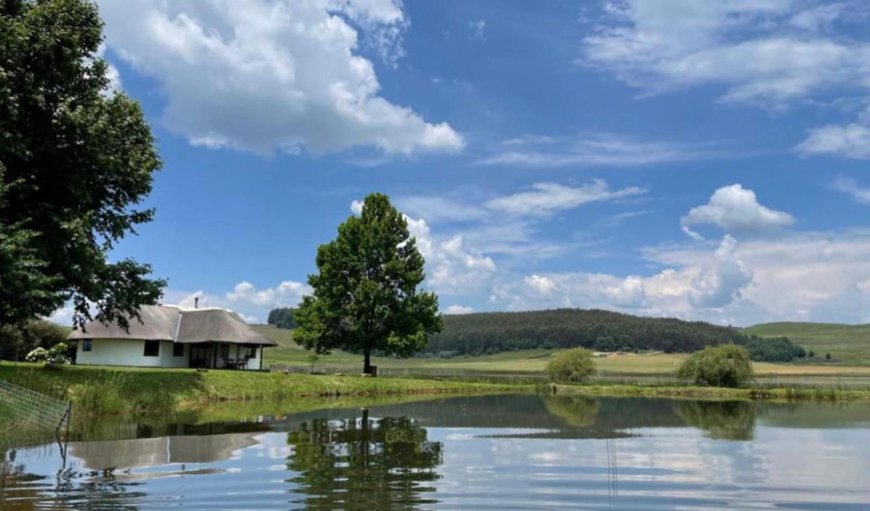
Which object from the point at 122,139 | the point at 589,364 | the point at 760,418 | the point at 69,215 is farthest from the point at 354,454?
the point at 589,364

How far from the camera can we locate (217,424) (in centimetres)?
2286

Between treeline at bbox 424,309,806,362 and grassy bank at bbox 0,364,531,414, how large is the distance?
10668 centimetres

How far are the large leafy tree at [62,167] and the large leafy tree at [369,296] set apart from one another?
26.1 m

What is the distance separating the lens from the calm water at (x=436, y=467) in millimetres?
10789

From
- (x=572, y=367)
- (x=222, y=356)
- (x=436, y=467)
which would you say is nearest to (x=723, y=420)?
(x=436, y=467)

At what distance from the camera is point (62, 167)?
86.0 feet

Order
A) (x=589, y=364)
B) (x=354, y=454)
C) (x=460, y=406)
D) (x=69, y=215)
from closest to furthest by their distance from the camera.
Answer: (x=354, y=454) → (x=69, y=215) → (x=460, y=406) → (x=589, y=364)

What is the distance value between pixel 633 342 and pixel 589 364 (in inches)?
3961

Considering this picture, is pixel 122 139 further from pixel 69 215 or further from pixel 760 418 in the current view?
pixel 760 418

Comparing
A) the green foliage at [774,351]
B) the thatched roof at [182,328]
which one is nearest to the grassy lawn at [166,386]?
the thatched roof at [182,328]

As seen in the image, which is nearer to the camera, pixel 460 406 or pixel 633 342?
pixel 460 406

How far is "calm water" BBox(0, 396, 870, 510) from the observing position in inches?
425

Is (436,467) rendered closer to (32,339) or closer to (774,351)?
(32,339)

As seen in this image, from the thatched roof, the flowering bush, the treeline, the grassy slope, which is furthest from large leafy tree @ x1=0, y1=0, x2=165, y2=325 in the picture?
the treeline
